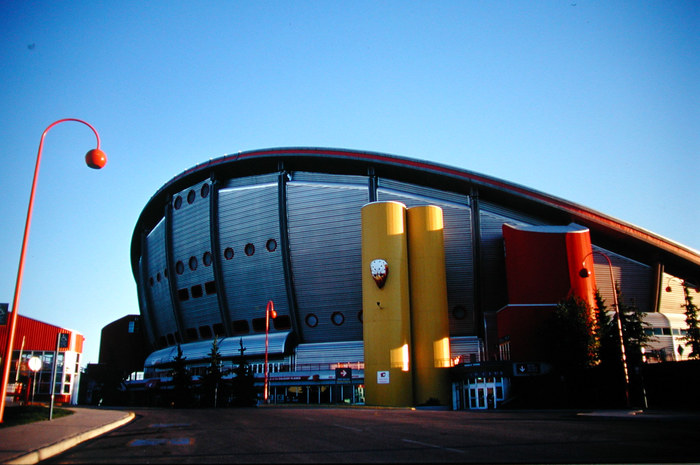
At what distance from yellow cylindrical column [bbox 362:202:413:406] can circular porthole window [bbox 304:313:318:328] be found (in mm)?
8891

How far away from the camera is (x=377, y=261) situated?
154 ft

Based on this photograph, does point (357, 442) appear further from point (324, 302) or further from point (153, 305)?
point (153, 305)

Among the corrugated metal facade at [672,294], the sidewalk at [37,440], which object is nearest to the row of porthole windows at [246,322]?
the corrugated metal facade at [672,294]

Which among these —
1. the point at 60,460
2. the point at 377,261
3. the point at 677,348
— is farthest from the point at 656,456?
the point at 677,348

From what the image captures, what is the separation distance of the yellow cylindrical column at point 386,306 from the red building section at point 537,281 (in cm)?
855

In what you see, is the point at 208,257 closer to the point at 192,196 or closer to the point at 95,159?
the point at 192,196

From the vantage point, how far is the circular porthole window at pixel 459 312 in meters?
52.7

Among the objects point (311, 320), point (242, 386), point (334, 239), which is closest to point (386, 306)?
point (334, 239)

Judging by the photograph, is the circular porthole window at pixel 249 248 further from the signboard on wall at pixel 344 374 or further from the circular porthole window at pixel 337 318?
the signboard on wall at pixel 344 374

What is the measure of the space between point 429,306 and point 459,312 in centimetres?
681

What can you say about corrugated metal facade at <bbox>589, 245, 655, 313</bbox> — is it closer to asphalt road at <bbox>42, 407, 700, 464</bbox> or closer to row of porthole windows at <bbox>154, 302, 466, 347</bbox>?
row of porthole windows at <bbox>154, 302, 466, 347</bbox>

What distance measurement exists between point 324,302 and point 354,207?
31.8 feet

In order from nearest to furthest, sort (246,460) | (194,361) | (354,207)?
(246,460), (354,207), (194,361)

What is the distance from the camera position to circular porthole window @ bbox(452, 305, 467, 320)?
52656 millimetres
